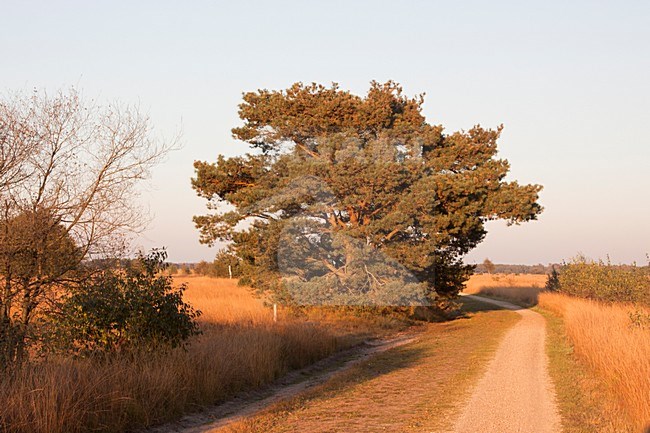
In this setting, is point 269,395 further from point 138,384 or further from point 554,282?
point 554,282

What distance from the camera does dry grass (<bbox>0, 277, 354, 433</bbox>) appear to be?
27.3 feet

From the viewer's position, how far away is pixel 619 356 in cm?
1239

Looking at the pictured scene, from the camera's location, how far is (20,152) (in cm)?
1166

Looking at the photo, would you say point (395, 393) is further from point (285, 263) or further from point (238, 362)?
point (285, 263)

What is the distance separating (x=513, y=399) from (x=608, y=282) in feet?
86.4

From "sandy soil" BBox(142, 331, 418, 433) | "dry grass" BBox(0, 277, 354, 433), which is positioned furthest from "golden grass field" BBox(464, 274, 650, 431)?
"dry grass" BBox(0, 277, 354, 433)

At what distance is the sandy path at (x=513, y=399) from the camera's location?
948 cm

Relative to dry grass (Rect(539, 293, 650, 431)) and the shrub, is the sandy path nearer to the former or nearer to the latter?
dry grass (Rect(539, 293, 650, 431))

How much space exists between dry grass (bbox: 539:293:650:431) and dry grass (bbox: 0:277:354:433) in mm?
7304

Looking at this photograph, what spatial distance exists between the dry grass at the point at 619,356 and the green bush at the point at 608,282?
11270 millimetres

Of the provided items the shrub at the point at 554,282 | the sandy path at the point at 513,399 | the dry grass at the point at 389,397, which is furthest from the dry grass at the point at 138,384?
the shrub at the point at 554,282

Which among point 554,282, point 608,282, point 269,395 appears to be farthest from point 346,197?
point 554,282

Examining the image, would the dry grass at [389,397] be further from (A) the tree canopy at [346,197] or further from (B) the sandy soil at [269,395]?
(A) the tree canopy at [346,197]

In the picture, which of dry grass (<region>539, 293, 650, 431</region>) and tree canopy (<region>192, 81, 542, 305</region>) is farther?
tree canopy (<region>192, 81, 542, 305</region>)
